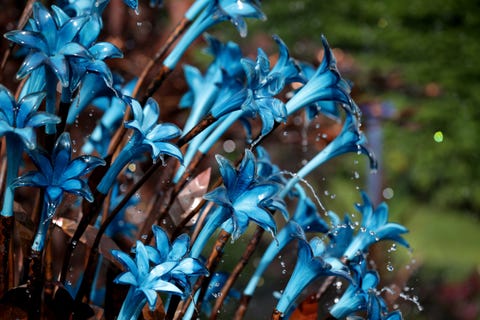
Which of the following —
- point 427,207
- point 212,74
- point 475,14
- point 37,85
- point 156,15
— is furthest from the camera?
point 427,207

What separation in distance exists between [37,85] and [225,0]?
250mm

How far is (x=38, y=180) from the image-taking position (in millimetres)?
679

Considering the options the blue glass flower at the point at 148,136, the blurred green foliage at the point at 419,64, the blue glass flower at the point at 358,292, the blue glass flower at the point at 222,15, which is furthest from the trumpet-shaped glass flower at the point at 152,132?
the blurred green foliage at the point at 419,64

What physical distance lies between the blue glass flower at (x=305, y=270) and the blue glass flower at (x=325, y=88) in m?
0.17

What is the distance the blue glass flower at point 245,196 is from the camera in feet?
2.33

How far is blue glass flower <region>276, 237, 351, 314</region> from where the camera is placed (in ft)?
2.65

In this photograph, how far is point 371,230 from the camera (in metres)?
0.93

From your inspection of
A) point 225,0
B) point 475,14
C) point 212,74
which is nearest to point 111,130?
point 212,74

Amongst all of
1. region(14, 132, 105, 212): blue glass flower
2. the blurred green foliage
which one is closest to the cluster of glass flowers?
region(14, 132, 105, 212): blue glass flower

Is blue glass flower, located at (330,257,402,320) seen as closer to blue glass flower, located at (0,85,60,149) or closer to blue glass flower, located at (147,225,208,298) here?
blue glass flower, located at (147,225,208,298)

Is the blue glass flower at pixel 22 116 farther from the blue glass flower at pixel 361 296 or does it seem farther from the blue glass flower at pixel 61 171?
the blue glass flower at pixel 361 296

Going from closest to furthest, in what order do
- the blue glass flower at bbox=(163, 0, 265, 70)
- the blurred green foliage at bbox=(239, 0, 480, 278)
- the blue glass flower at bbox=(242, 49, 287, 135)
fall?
the blue glass flower at bbox=(242, 49, 287, 135) → the blue glass flower at bbox=(163, 0, 265, 70) → the blurred green foliage at bbox=(239, 0, 480, 278)

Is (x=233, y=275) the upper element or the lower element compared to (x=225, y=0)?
lower

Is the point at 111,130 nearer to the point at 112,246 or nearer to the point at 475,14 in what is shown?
the point at 112,246
